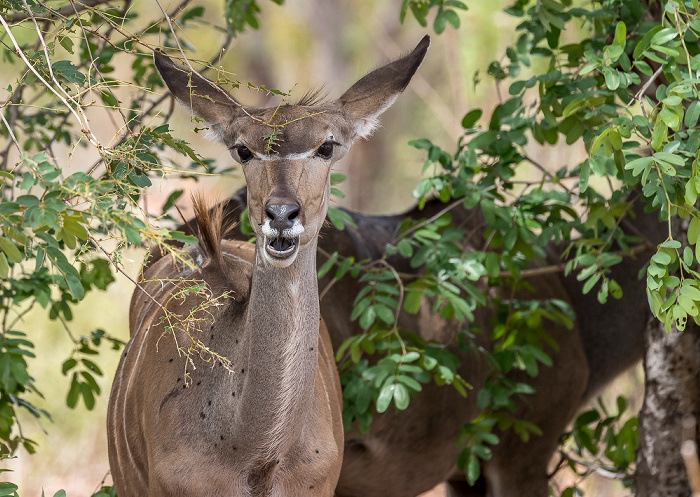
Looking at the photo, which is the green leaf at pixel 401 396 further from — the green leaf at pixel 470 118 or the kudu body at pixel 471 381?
the green leaf at pixel 470 118

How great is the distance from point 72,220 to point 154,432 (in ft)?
3.06

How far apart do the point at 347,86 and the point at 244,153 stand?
365 inches

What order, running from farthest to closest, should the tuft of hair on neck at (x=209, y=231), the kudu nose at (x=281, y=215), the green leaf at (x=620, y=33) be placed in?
the tuft of hair on neck at (x=209, y=231) < the green leaf at (x=620, y=33) < the kudu nose at (x=281, y=215)

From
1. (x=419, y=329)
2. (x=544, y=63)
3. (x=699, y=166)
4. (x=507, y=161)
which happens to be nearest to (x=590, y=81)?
(x=507, y=161)

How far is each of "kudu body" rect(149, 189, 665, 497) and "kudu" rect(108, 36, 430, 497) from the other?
4.24 feet

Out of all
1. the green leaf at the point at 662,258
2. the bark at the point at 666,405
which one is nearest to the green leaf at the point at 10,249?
the green leaf at the point at 662,258

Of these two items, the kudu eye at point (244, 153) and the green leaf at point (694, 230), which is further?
the kudu eye at point (244, 153)

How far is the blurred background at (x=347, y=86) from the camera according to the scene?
26.2ft

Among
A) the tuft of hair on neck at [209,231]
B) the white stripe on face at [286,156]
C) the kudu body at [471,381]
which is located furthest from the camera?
the kudu body at [471,381]

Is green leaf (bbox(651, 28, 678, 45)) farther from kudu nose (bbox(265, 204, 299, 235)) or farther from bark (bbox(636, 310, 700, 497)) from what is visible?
bark (bbox(636, 310, 700, 497))

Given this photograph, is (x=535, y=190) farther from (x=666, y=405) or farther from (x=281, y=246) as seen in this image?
(x=281, y=246)

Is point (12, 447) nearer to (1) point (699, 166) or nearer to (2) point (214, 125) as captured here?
(2) point (214, 125)

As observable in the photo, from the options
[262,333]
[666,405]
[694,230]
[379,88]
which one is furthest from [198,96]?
[666,405]

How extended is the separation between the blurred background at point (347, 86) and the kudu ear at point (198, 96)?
478cm
